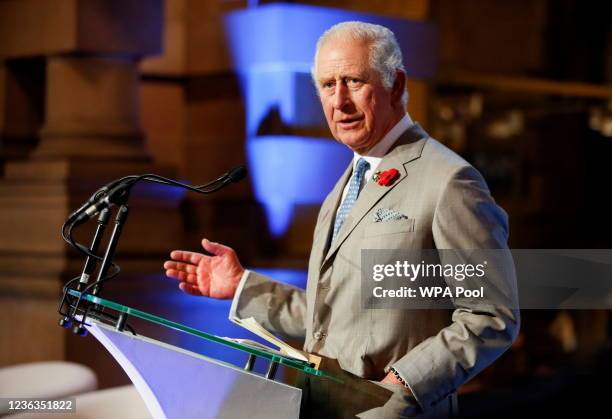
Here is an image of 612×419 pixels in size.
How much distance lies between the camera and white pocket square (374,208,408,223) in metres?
2.65

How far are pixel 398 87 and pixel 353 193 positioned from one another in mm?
282

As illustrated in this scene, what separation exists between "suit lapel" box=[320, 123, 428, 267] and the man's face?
59mm

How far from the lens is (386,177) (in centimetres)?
272

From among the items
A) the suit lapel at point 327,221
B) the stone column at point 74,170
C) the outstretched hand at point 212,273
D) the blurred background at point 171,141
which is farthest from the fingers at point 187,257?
the stone column at point 74,170

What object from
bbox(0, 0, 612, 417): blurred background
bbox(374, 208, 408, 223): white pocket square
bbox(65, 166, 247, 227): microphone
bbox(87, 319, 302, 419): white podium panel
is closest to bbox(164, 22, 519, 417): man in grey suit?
bbox(374, 208, 408, 223): white pocket square

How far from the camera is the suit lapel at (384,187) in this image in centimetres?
271

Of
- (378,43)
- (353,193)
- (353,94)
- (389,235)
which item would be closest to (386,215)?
(389,235)

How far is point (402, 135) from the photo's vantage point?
281 centimetres

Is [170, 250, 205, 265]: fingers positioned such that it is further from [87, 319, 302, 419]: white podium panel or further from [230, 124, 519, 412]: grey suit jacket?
[87, 319, 302, 419]: white podium panel

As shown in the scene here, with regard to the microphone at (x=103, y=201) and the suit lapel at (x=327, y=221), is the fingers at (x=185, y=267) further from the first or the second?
the microphone at (x=103, y=201)

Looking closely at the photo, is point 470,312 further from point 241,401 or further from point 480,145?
point 480,145

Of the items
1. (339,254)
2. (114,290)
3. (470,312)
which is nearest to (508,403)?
(470,312)

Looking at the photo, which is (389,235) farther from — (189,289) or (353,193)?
(189,289)

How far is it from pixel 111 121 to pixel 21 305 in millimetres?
1174
